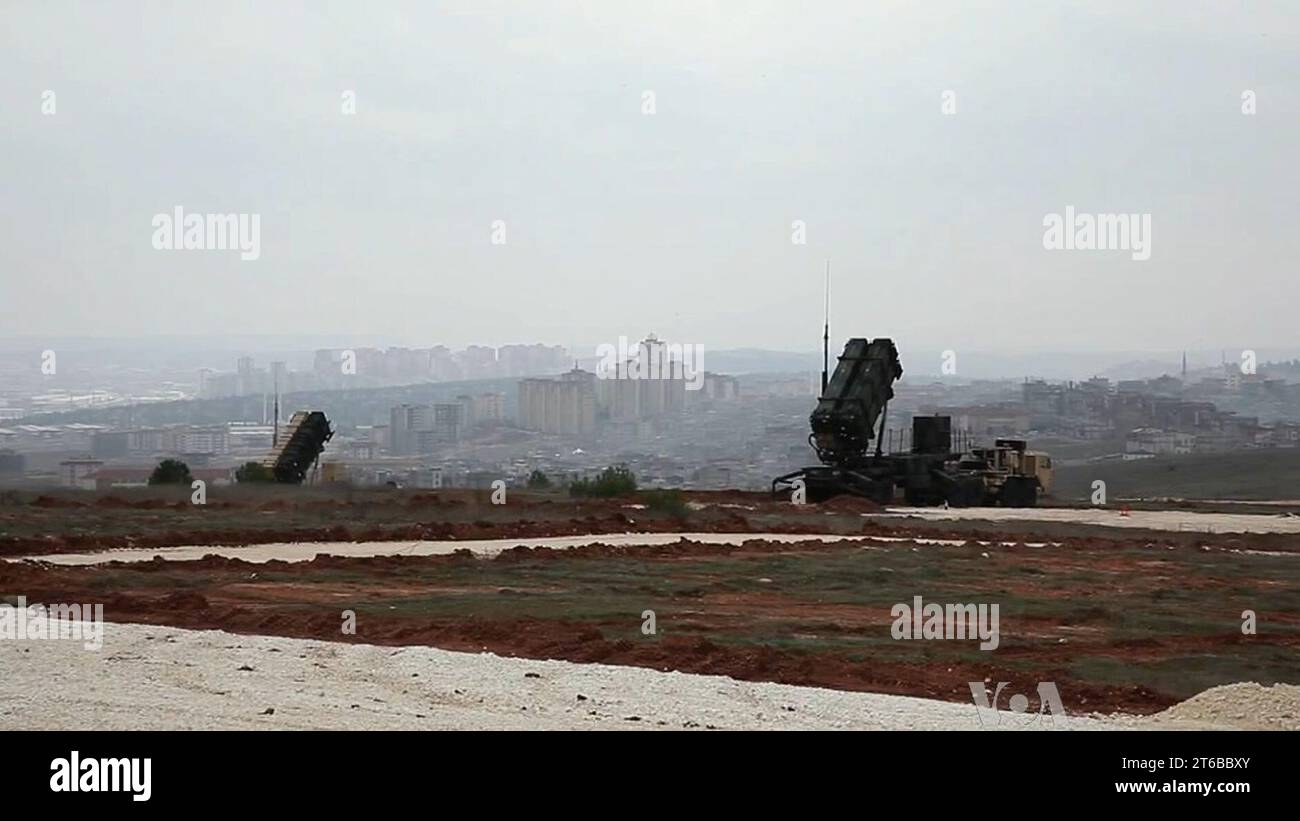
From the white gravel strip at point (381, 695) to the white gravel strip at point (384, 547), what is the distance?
13.5m

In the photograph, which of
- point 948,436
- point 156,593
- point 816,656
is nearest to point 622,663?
point 816,656

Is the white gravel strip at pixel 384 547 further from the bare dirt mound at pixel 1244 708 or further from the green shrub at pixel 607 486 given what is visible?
the bare dirt mound at pixel 1244 708

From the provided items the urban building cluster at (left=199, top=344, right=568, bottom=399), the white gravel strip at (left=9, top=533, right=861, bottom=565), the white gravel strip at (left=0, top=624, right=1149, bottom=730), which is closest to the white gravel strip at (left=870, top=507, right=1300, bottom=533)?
the white gravel strip at (left=9, top=533, right=861, bottom=565)

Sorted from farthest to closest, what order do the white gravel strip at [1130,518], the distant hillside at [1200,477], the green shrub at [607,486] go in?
the distant hillside at [1200,477] → the green shrub at [607,486] → the white gravel strip at [1130,518]

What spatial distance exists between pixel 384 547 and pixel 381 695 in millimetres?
20118

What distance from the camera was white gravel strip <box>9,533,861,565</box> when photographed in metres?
31.0

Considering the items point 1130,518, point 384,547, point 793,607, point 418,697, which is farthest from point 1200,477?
point 418,697

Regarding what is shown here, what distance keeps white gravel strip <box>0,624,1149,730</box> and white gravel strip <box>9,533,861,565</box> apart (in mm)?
13477

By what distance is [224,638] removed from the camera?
18.3 meters

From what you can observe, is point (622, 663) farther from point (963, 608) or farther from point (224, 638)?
point (963, 608)

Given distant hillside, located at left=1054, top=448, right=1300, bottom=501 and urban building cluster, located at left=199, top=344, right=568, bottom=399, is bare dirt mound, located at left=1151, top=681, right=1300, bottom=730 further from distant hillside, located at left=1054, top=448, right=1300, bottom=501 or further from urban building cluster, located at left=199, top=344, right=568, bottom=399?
urban building cluster, located at left=199, top=344, right=568, bottom=399

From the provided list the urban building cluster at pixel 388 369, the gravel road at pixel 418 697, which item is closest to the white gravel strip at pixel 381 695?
the gravel road at pixel 418 697

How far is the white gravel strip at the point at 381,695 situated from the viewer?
12969mm

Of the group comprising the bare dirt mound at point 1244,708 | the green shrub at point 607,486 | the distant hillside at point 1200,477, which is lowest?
the distant hillside at point 1200,477
